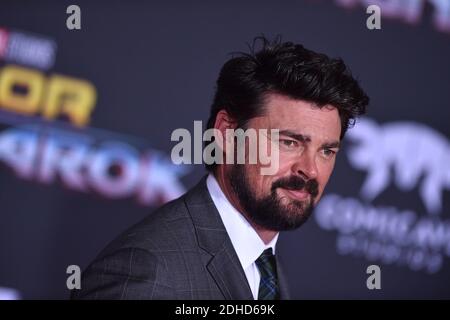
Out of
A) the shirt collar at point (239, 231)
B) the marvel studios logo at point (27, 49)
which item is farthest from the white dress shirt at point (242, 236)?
the marvel studios logo at point (27, 49)

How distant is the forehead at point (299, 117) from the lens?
73.8 inches

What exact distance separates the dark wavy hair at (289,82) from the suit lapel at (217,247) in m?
0.22

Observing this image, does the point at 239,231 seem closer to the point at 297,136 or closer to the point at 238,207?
the point at 238,207

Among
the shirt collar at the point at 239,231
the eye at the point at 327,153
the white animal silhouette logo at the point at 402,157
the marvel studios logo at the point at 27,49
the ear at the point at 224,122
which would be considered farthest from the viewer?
the white animal silhouette logo at the point at 402,157

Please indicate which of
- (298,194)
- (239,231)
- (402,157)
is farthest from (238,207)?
(402,157)

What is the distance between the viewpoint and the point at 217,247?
5.69ft

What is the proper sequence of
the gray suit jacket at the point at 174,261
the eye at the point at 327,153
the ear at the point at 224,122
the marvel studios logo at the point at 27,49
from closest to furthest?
1. the gray suit jacket at the point at 174,261
2. the eye at the point at 327,153
3. the ear at the point at 224,122
4. the marvel studios logo at the point at 27,49

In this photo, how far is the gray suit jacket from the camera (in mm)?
1526

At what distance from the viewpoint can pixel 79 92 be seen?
3143 mm

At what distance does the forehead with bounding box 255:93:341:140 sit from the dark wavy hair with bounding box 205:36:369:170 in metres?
0.02

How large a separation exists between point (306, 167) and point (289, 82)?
26cm

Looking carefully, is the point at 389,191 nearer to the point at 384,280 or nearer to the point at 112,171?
the point at 384,280

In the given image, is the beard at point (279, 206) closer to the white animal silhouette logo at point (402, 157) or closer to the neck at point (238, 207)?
the neck at point (238, 207)
